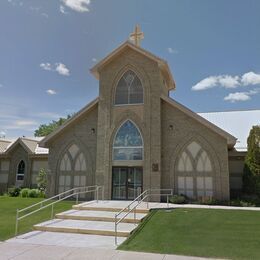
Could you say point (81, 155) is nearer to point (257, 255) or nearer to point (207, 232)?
point (207, 232)

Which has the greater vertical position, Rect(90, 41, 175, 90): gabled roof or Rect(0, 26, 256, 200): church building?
Rect(90, 41, 175, 90): gabled roof

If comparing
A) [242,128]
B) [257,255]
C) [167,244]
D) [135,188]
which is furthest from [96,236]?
[242,128]

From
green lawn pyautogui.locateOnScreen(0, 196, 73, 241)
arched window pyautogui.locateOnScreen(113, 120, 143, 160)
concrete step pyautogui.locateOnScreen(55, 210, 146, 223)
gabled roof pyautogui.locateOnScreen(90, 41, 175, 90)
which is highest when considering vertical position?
gabled roof pyautogui.locateOnScreen(90, 41, 175, 90)

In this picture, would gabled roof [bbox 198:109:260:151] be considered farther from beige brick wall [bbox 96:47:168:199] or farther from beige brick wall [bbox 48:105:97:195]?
beige brick wall [bbox 48:105:97:195]

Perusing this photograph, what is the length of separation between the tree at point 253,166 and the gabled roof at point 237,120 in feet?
13.2

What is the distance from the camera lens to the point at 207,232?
9.98m

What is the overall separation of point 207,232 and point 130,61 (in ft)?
44.9

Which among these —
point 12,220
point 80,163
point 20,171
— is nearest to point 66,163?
point 80,163

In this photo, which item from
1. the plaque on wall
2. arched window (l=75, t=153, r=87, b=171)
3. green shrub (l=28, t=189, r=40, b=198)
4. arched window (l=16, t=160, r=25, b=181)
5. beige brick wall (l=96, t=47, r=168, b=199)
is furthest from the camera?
Answer: arched window (l=16, t=160, r=25, b=181)

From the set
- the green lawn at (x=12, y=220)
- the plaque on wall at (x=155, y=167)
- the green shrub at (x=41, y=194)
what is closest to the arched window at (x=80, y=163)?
the green shrub at (x=41, y=194)

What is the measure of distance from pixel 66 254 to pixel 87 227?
303cm

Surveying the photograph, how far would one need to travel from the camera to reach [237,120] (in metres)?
25.3

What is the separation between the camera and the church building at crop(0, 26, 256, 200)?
17.8 meters

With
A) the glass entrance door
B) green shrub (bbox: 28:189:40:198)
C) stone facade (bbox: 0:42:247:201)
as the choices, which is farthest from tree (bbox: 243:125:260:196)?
green shrub (bbox: 28:189:40:198)
